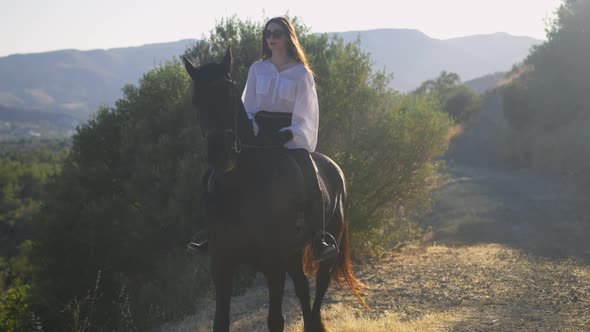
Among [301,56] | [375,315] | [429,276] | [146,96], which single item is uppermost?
[301,56]

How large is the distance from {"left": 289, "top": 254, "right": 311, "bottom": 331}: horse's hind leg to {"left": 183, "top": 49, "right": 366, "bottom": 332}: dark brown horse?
0.64 feet

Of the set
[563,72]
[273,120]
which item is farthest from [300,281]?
[563,72]

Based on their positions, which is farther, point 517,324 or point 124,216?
point 124,216

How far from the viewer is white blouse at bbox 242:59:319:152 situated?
4.85 metres

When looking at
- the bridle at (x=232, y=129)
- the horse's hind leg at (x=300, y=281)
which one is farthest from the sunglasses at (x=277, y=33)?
the horse's hind leg at (x=300, y=281)

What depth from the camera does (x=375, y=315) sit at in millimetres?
7496

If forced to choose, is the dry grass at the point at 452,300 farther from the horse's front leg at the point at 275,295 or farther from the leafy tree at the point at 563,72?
the leafy tree at the point at 563,72

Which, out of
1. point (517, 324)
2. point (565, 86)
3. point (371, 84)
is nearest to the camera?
point (517, 324)

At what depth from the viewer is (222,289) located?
4.38 m

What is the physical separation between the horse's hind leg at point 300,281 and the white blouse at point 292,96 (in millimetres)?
1041

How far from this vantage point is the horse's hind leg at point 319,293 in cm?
596

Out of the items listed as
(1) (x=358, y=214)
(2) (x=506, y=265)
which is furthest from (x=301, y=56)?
(2) (x=506, y=265)

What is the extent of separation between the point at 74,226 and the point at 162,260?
3.00m

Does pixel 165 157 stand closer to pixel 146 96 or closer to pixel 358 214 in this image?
pixel 146 96
